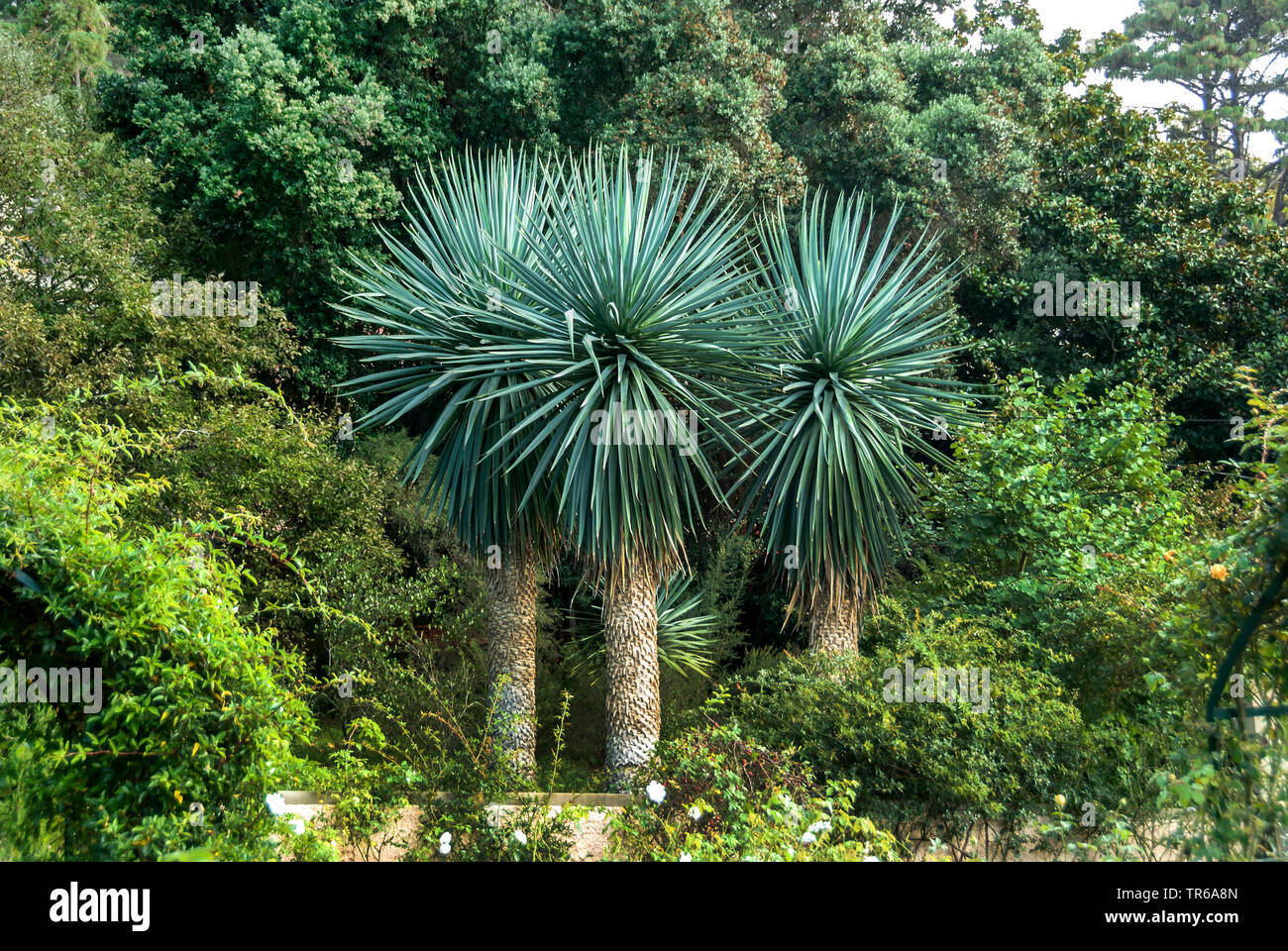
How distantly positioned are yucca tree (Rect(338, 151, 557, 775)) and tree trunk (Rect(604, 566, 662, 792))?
0.78 metres

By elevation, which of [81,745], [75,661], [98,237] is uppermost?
[98,237]

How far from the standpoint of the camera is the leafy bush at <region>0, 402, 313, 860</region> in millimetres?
3812

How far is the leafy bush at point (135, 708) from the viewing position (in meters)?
3.81

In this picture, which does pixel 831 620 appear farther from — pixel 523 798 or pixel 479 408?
pixel 523 798

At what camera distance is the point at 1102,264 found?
14.9 meters

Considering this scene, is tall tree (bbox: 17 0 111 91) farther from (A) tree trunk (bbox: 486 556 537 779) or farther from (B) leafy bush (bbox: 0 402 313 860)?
(B) leafy bush (bbox: 0 402 313 860)

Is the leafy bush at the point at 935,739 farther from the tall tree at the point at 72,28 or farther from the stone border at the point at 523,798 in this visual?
the tall tree at the point at 72,28

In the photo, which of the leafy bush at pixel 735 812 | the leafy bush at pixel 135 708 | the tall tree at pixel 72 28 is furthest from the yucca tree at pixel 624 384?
the tall tree at pixel 72 28

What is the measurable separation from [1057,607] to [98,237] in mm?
10366

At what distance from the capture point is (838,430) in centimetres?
875

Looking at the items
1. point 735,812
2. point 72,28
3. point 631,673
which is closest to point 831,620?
point 631,673

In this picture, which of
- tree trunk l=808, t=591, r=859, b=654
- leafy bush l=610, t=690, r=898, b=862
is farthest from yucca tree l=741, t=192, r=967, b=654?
leafy bush l=610, t=690, r=898, b=862
